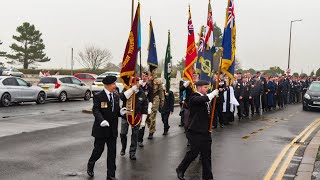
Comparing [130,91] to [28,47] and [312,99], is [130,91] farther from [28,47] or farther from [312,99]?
[28,47]

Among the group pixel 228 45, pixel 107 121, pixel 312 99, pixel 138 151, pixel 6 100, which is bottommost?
pixel 138 151

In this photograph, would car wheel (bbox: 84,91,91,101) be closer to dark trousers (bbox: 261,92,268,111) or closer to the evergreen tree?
dark trousers (bbox: 261,92,268,111)

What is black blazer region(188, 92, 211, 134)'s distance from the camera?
22.3 feet

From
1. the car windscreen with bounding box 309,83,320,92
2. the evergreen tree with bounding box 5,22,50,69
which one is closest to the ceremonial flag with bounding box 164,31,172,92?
the car windscreen with bounding box 309,83,320,92

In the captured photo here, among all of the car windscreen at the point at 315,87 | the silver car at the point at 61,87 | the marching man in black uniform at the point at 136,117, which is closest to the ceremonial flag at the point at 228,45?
the marching man in black uniform at the point at 136,117

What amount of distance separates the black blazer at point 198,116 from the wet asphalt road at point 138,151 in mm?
971

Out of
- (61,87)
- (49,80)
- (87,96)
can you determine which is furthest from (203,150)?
(87,96)

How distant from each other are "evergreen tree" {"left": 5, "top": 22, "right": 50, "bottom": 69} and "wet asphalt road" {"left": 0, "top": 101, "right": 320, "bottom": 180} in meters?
65.6

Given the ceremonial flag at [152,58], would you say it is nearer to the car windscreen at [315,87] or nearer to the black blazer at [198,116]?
the black blazer at [198,116]

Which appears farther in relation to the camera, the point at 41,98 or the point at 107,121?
the point at 41,98

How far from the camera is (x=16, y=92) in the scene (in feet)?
66.9

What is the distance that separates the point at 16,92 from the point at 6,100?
0.71m

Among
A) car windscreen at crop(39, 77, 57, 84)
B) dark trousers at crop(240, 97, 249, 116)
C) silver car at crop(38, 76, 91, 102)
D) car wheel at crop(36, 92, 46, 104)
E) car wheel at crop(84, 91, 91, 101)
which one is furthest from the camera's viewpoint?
car wheel at crop(84, 91, 91, 101)

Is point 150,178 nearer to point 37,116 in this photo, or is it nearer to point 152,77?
point 152,77
